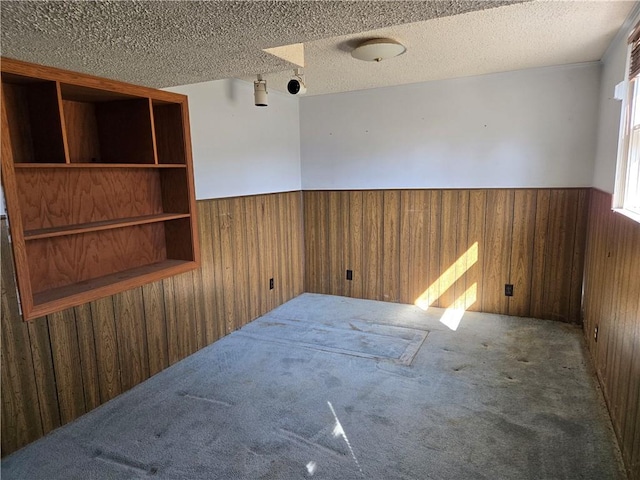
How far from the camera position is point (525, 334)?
3400 mm

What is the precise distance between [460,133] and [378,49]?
5.14ft

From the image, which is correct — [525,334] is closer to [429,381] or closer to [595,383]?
[595,383]

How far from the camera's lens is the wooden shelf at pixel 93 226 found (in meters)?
2.09

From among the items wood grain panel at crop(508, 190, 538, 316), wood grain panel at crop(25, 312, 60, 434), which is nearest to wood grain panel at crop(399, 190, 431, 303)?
wood grain panel at crop(508, 190, 538, 316)

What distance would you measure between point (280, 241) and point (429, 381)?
219 cm

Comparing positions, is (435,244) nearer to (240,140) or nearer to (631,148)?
(631,148)

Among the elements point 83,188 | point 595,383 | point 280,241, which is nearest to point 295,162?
point 280,241

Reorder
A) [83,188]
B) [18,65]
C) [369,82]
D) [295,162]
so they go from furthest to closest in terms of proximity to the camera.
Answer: [295,162], [369,82], [83,188], [18,65]

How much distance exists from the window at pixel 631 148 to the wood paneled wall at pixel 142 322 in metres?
2.81

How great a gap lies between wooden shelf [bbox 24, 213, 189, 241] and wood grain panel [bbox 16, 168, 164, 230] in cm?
7

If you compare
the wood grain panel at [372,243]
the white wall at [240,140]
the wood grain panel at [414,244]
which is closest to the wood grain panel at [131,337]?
the white wall at [240,140]

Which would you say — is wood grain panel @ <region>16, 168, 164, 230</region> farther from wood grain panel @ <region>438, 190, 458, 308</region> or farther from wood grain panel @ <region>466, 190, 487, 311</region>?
wood grain panel @ <region>466, 190, 487, 311</region>

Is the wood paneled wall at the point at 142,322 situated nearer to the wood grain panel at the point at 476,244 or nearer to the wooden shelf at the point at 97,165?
the wooden shelf at the point at 97,165

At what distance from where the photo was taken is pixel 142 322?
2742 millimetres
